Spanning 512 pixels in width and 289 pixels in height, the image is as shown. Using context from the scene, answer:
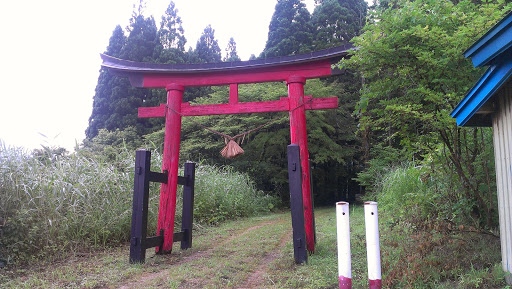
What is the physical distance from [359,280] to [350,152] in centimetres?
1400

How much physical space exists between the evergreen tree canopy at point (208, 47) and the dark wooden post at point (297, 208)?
20903mm

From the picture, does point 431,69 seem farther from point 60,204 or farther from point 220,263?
point 60,204

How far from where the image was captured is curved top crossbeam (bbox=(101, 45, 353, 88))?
6227 millimetres

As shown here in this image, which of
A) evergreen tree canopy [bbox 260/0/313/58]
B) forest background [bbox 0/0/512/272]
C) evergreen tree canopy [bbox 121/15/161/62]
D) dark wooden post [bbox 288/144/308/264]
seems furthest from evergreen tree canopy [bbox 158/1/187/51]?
dark wooden post [bbox 288/144/308/264]

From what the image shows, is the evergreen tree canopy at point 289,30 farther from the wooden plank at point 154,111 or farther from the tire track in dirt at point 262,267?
the tire track in dirt at point 262,267

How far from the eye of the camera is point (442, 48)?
4.64 m

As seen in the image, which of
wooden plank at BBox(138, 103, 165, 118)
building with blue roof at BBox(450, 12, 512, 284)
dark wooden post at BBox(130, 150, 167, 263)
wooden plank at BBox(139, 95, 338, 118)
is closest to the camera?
building with blue roof at BBox(450, 12, 512, 284)

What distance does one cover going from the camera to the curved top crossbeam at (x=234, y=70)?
20.4ft

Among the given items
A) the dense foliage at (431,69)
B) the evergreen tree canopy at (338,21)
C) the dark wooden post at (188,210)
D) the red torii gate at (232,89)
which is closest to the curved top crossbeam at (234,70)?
the red torii gate at (232,89)

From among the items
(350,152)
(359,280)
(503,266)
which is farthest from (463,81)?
(350,152)

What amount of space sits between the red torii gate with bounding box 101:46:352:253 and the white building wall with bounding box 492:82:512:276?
8.36 feet

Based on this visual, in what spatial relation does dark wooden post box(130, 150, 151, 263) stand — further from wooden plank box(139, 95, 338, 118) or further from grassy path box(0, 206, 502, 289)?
wooden plank box(139, 95, 338, 118)

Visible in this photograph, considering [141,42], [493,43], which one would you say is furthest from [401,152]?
[141,42]

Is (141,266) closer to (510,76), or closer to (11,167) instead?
(11,167)
